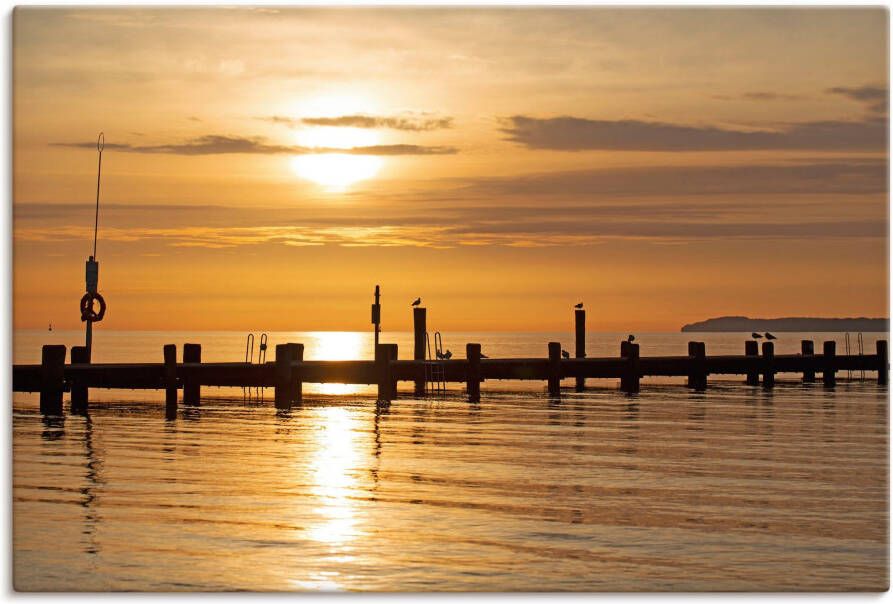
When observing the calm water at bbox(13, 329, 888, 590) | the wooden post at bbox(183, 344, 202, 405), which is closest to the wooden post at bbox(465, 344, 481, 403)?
the calm water at bbox(13, 329, 888, 590)

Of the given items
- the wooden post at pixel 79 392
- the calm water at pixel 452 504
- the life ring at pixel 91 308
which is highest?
the life ring at pixel 91 308

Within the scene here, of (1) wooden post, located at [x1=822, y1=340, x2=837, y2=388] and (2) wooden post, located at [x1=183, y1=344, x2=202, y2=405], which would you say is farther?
(1) wooden post, located at [x1=822, y1=340, x2=837, y2=388]

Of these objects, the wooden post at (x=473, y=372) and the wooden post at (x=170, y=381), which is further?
the wooden post at (x=473, y=372)

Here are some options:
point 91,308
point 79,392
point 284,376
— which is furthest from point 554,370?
point 91,308

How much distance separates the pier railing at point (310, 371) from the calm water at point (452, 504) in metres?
2.80

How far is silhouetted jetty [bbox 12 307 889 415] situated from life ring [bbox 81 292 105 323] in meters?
3.82

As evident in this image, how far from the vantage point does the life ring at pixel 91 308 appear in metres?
24.8

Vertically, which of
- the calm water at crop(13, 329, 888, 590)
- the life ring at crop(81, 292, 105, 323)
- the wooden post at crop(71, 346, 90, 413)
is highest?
the life ring at crop(81, 292, 105, 323)

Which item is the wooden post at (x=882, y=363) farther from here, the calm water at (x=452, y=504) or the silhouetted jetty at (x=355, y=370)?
the calm water at (x=452, y=504)

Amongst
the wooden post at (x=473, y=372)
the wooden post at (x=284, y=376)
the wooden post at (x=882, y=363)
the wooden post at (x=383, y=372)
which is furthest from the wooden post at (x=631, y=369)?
the wooden post at (x=284, y=376)

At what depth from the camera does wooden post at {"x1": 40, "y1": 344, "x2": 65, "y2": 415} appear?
97.8ft

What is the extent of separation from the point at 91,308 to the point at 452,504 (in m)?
11.6

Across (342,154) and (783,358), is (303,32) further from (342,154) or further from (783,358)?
(783,358)

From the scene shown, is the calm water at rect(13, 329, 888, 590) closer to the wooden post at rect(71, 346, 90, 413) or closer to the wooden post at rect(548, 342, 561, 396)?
the wooden post at rect(71, 346, 90, 413)
